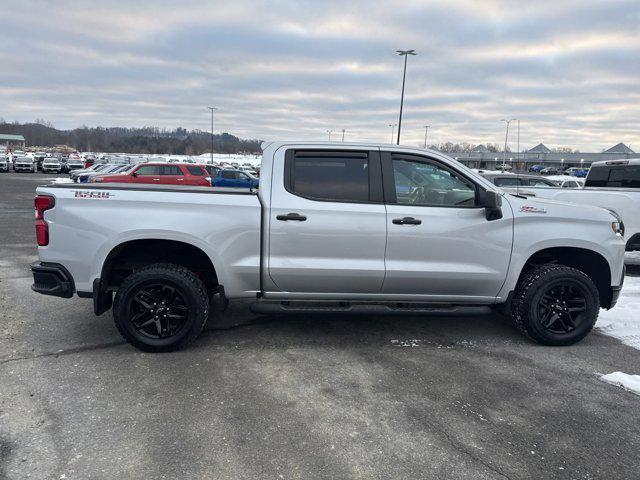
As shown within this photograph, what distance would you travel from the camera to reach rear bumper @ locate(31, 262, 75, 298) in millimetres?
4344

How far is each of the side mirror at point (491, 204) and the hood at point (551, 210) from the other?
0.25 meters

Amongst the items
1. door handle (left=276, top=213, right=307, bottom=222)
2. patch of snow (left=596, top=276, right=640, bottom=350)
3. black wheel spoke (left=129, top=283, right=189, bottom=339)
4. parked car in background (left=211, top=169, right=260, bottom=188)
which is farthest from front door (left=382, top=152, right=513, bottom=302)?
parked car in background (left=211, top=169, right=260, bottom=188)

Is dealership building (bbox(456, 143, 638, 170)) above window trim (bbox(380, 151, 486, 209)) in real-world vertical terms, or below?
above

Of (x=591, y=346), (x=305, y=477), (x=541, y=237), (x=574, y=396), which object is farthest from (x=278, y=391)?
(x=591, y=346)

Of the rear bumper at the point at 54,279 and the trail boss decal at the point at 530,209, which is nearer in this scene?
the rear bumper at the point at 54,279

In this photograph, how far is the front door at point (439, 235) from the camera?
4.50 m

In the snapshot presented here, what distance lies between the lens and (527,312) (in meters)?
4.75

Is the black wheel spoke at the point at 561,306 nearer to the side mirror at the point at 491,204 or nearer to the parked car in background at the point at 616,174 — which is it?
the side mirror at the point at 491,204

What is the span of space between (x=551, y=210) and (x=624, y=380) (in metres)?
1.65

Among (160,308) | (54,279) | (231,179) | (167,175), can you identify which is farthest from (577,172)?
(54,279)

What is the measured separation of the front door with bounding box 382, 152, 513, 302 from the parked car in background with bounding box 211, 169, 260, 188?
619 inches

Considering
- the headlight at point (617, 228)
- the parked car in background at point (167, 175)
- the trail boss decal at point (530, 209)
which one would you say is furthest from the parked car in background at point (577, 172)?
the trail boss decal at point (530, 209)

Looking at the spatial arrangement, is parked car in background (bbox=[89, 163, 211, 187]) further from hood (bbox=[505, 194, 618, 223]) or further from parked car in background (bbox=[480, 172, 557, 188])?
hood (bbox=[505, 194, 618, 223])

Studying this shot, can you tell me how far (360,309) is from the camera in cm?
460
